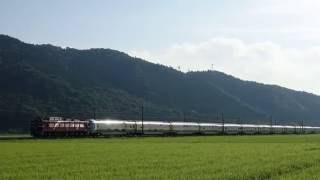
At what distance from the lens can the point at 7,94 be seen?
189250mm

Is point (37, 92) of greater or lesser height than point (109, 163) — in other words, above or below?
above

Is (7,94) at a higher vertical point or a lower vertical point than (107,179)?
higher

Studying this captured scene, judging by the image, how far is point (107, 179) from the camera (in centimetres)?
2433

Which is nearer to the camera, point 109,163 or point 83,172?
point 83,172

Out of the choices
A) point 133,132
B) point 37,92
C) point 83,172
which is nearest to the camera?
point 83,172

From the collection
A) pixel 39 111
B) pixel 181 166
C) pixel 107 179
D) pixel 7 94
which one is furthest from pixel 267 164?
pixel 7 94

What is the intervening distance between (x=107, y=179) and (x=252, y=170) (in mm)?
7363

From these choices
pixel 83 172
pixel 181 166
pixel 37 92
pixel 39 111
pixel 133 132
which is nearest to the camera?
pixel 83 172

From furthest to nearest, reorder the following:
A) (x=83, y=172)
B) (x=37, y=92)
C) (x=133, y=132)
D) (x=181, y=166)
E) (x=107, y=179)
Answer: (x=37, y=92), (x=133, y=132), (x=181, y=166), (x=83, y=172), (x=107, y=179)

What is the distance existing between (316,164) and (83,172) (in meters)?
12.8

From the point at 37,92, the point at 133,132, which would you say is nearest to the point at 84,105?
the point at 37,92

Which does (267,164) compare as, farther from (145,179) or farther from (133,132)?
(133,132)

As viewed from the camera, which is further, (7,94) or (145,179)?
(7,94)

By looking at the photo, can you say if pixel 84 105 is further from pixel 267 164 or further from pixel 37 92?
pixel 267 164
